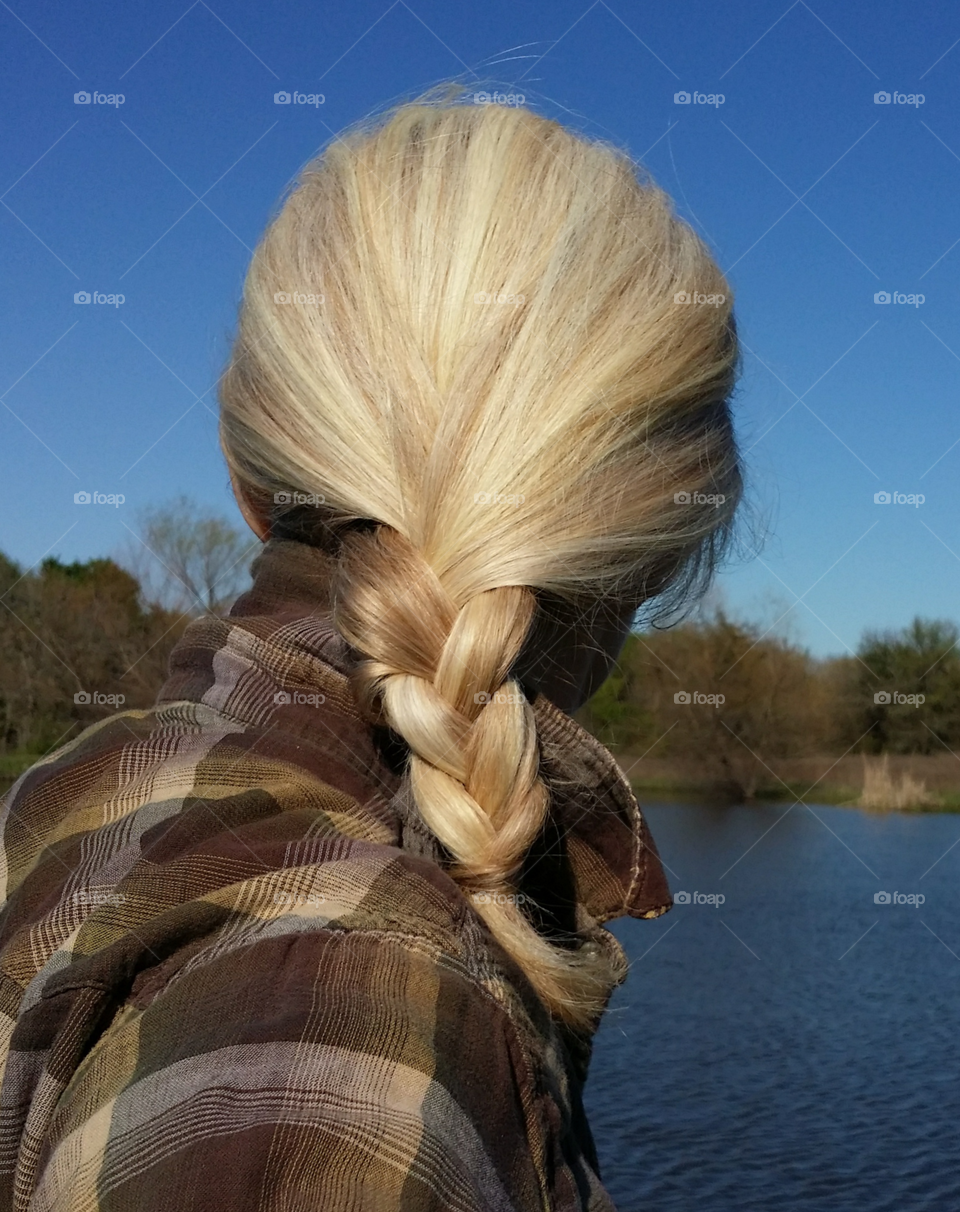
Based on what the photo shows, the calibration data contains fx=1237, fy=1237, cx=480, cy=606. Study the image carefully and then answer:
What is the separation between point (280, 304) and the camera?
1.14 m

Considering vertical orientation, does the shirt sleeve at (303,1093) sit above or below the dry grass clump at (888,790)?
below

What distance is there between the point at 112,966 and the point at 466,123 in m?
0.85

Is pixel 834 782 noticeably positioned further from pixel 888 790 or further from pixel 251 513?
pixel 251 513

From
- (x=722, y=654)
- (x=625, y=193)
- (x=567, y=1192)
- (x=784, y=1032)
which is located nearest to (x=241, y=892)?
(x=567, y=1192)

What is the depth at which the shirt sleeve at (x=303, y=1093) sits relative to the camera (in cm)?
72

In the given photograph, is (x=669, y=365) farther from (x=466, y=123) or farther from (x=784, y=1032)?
(x=784, y=1032)
